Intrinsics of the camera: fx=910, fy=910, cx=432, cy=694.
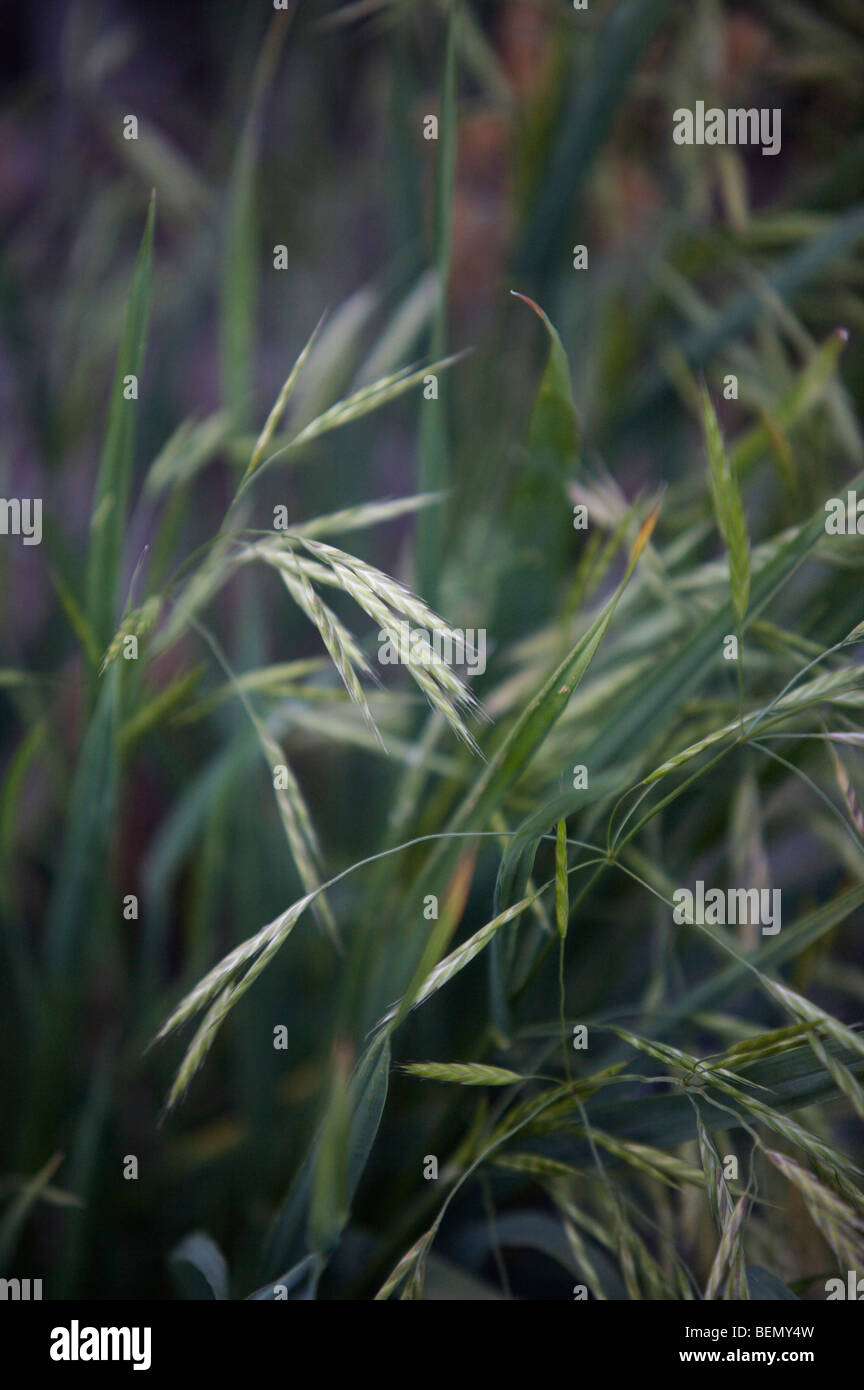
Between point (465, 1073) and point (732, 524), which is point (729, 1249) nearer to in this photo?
point (465, 1073)

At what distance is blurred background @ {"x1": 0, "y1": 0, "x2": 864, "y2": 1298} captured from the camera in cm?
52

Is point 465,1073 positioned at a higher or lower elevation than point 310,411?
lower

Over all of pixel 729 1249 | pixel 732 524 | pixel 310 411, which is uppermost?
pixel 310 411

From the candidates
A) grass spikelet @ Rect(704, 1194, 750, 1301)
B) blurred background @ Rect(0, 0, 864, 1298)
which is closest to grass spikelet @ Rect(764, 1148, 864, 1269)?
grass spikelet @ Rect(704, 1194, 750, 1301)

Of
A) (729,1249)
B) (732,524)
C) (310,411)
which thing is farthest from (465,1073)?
(310,411)

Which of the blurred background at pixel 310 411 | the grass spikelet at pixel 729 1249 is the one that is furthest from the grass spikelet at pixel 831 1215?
the blurred background at pixel 310 411

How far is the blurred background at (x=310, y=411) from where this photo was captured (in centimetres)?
52

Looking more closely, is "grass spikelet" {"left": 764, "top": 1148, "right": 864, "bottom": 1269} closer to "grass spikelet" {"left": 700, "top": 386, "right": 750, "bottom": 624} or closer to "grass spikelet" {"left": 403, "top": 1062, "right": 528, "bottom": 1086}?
"grass spikelet" {"left": 403, "top": 1062, "right": 528, "bottom": 1086}

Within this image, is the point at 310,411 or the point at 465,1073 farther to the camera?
the point at 310,411

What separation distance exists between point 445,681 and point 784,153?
88cm

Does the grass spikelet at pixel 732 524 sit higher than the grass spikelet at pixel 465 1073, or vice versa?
the grass spikelet at pixel 732 524

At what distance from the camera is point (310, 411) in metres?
0.64

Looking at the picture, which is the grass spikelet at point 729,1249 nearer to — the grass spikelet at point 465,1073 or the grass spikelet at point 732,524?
the grass spikelet at point 465,1073
